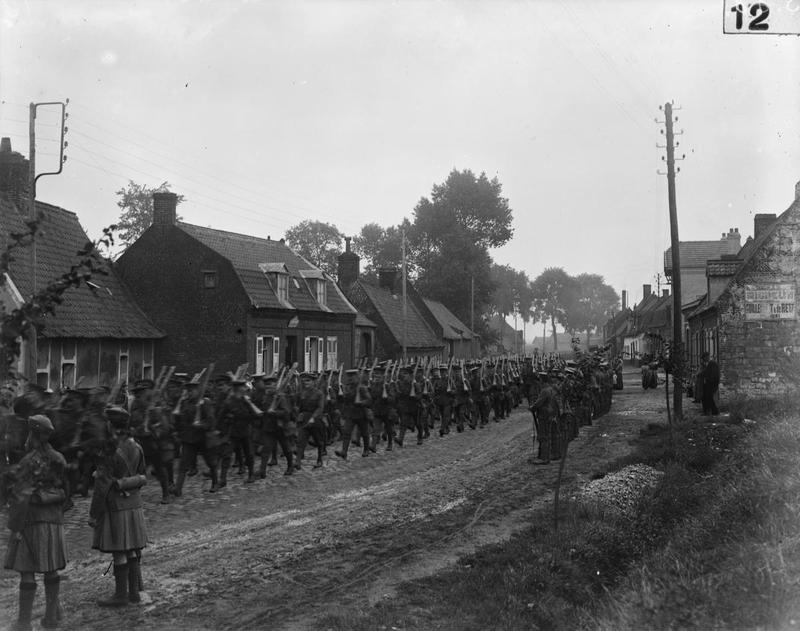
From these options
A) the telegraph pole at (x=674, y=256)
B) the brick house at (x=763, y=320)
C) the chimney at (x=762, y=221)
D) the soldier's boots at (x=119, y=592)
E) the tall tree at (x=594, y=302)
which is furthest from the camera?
the tall tree at (x=594, y=302)

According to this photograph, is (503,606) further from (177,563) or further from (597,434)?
(597,434)

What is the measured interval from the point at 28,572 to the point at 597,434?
53.6 ft

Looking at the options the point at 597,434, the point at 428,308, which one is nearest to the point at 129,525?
the point at 597,434

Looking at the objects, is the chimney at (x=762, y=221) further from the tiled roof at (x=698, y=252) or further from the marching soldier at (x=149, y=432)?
the marching soldier at (x=149, y=432)

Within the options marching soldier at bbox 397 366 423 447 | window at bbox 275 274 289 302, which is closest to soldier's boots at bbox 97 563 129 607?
marching soldier at bbox 397 366 423 447

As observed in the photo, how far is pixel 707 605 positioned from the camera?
566 cm

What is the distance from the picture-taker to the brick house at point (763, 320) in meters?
24.0

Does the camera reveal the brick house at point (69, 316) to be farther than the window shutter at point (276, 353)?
No

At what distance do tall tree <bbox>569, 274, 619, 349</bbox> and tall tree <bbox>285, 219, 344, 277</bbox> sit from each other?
6069cm

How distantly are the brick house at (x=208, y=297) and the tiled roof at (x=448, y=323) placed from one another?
18856 mm

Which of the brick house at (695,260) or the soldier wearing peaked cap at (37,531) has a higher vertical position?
the brick house at (695,260)

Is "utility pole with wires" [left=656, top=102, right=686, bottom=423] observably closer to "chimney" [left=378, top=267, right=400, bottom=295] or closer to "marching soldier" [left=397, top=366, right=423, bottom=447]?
"marching soldier" [left=397, top=366, right=423, bottom=447]

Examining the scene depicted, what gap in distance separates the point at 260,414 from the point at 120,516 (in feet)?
22.3

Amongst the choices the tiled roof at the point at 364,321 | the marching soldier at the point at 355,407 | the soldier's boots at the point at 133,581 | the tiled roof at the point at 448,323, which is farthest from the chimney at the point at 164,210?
the soldier's boots at the point at 133,581
